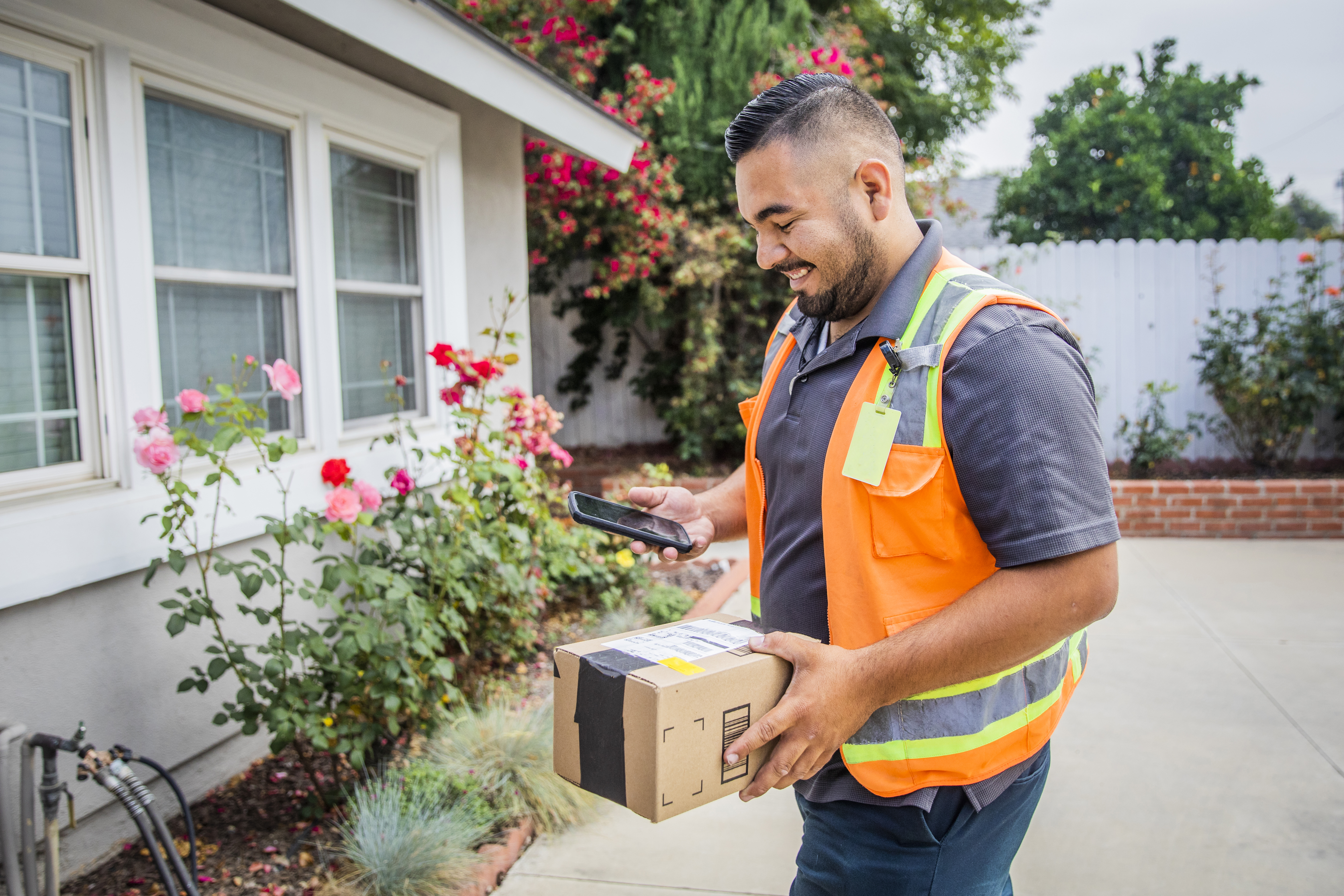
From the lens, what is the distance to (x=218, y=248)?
328cm

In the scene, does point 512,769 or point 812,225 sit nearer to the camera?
point 812,225

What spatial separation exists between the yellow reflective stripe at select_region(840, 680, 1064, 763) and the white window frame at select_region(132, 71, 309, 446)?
2605 mm

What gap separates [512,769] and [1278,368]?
7.08 m

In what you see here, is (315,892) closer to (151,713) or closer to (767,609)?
(151,713)

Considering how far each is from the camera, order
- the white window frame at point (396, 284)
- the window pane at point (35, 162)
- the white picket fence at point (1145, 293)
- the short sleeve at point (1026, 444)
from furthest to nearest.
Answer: the white picket fence at point (1145, 293) → the white window frame at point (396, 284) → the window pane at point (35, 162) → the short sleeve at point (1026, 444)

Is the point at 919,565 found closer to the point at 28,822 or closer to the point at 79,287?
the point at 28,822

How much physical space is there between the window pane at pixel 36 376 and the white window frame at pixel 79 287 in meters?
0.02

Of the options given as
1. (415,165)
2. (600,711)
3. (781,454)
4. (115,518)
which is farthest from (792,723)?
A: (415,165)

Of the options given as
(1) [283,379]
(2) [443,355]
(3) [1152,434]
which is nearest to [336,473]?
(1) [283,379]

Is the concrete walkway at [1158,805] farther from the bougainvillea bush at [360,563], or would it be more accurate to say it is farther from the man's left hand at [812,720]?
the man's left hand at [812,720]

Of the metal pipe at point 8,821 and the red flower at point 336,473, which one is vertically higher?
the red flower at point 336,473

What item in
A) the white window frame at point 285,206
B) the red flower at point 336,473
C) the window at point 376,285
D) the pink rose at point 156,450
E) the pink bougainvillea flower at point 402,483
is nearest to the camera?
the pink rose at point 156,450

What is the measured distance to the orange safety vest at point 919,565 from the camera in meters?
1.27

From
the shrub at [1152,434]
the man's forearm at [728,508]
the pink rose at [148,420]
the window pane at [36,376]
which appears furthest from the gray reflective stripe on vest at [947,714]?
the shrub at [1152,434]
